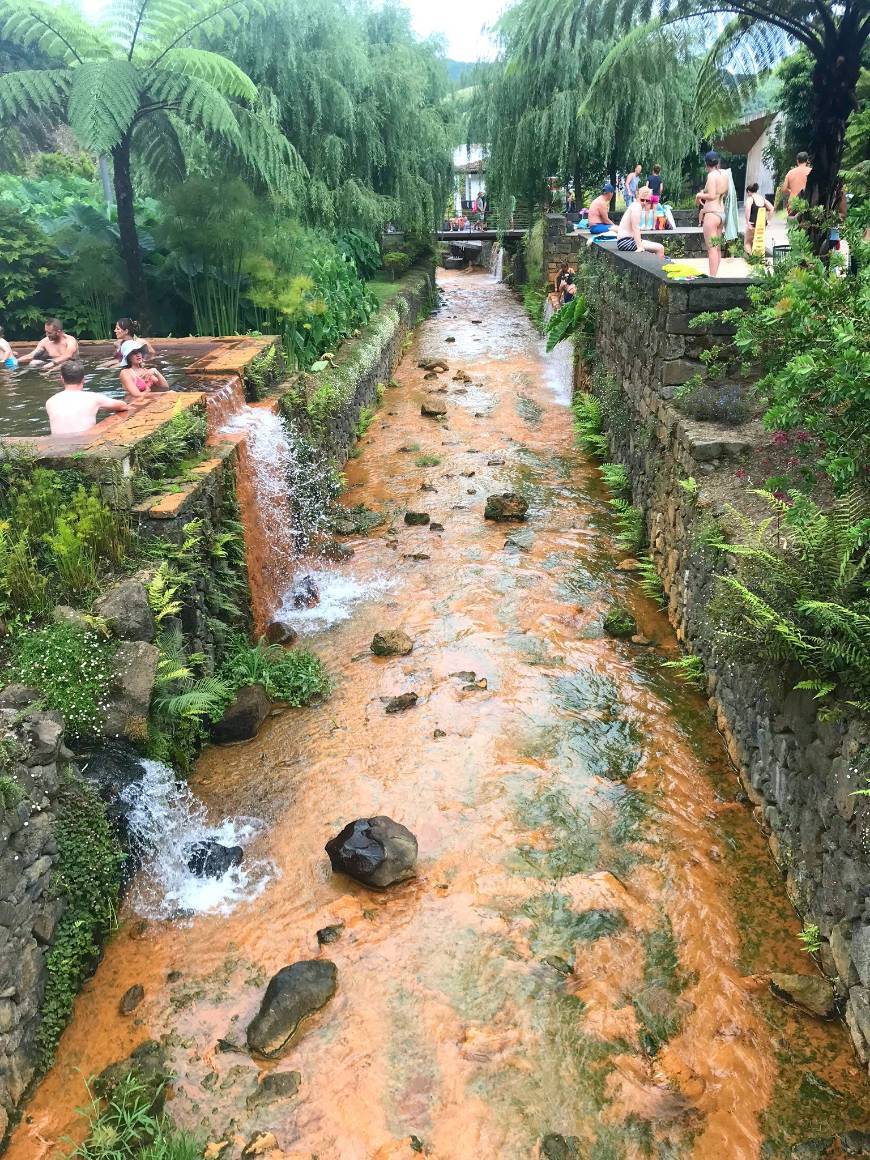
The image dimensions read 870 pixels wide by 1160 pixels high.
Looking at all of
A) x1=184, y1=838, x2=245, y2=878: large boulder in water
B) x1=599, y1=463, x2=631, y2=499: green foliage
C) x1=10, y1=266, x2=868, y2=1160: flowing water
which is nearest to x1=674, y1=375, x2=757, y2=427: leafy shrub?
x1=10, y1=266, x2=868, y2=1160: flowing water

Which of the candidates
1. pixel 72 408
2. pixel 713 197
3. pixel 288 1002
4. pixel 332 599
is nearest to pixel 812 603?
pixel 288 1002

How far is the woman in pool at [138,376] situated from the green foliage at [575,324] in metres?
7.52

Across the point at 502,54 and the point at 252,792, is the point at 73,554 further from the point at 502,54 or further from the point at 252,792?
the point at 502,54

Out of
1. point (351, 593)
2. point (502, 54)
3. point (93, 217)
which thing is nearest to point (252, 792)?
point (351, 593)

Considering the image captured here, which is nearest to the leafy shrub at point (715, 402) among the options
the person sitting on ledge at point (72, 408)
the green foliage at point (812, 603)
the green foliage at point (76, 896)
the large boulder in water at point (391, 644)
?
the green foliage at point (812, 603)

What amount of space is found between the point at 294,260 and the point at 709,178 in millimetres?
5521

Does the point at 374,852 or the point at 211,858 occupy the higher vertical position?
the point at 374,852

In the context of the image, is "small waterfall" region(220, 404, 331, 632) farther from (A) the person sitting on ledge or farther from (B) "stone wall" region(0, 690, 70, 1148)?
(B) "stone wall" region(0, 690, 70, 1148)

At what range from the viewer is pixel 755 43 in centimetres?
1006

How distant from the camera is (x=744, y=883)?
489cm

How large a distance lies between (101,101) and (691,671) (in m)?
8.52

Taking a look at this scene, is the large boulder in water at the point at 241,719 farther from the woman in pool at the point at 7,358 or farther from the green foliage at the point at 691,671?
the woman in pool at the point at 7,358

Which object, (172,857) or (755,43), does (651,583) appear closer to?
(172,857)

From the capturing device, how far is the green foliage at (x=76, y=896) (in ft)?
13.7
